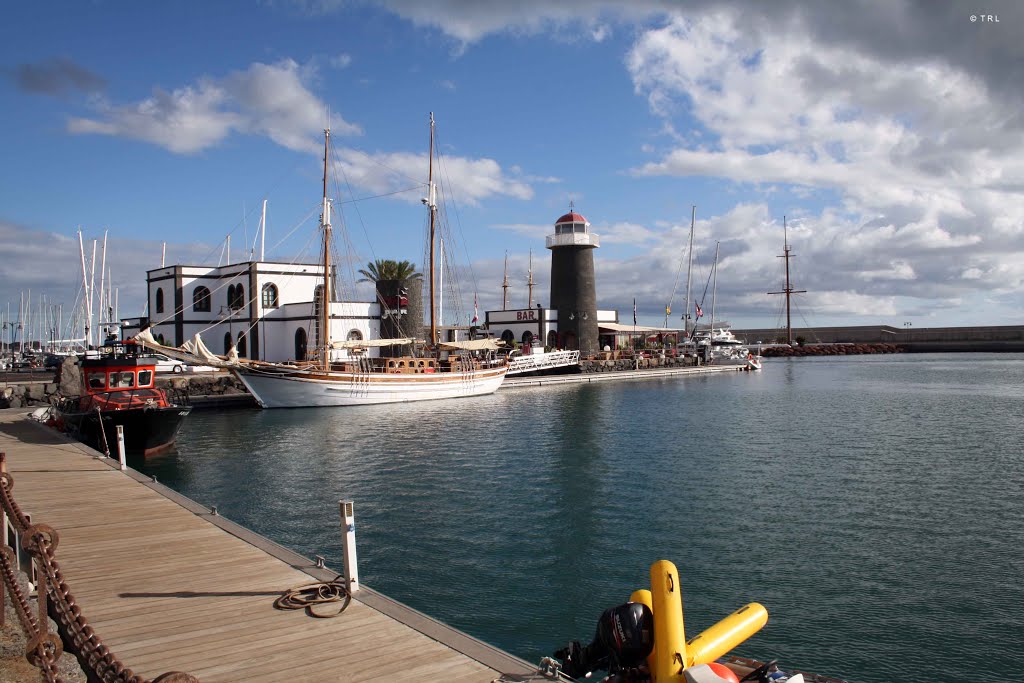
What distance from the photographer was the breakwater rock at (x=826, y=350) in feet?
388

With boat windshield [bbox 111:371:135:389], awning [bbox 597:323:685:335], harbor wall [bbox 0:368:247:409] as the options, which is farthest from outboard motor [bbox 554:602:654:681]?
awning [bbox 597:323:685:335]

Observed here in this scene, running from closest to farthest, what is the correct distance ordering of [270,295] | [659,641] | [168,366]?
[659,641] < [168,366] < [270,295]

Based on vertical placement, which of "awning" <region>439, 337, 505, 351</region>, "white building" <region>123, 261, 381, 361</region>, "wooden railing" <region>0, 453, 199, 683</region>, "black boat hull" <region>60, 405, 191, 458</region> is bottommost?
"black boat hull" <region>60, 405, 191, 458</region>

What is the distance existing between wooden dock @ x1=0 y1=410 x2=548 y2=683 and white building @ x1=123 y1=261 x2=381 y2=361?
39477 millimetres

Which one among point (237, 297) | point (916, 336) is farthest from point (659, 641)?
point (916, 336)

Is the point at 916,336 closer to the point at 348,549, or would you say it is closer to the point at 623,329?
the point at 623,329

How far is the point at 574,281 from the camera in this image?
65.2 metres

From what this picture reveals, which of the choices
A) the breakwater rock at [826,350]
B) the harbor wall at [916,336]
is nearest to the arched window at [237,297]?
the breakwater rock at [826,350]

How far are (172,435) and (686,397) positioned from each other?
32.5m

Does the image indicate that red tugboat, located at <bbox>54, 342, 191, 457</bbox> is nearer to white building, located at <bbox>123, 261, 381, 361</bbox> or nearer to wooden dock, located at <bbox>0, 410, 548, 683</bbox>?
wooden dock, located at <bbox>0, 410, 548, 683</bbox>

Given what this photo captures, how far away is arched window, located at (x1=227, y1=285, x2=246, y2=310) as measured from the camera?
169 feet

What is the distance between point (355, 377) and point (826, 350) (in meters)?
103

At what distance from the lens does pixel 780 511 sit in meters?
16.5

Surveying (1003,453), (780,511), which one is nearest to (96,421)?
(780,511)
